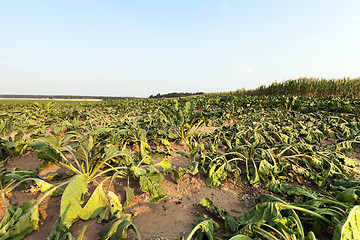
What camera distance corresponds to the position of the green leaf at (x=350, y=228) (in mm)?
937

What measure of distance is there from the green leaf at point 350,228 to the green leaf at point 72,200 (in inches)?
71.1

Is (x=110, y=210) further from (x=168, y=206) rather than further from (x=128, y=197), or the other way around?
(x=168, y=206)

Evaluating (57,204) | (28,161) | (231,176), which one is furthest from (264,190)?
(28,161)

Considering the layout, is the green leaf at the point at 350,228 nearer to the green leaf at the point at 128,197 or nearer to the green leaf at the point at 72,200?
the green leaf at the point at 128,197

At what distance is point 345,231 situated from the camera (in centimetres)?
95

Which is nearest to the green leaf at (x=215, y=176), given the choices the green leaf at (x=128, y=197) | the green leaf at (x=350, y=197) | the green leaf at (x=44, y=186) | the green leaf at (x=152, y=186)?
the green leaf at (x=152, y=186)

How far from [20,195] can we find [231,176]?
248cm

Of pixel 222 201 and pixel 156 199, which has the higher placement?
pixel 156 199

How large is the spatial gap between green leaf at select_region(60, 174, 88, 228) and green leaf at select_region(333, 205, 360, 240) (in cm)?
181

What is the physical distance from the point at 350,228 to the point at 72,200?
195 cm

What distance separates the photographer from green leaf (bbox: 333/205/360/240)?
3.07ft

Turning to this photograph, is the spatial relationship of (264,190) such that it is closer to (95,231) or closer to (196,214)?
(196,214)

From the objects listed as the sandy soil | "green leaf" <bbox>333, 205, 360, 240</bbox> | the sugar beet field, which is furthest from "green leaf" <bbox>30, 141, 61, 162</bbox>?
"green leaf" <bbox>333, 205, 360, 240</bbox>

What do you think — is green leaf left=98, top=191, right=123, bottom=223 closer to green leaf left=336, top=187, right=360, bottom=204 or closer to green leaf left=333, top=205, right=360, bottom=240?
green leaf left=333, top=205, right=360, bottom=240
